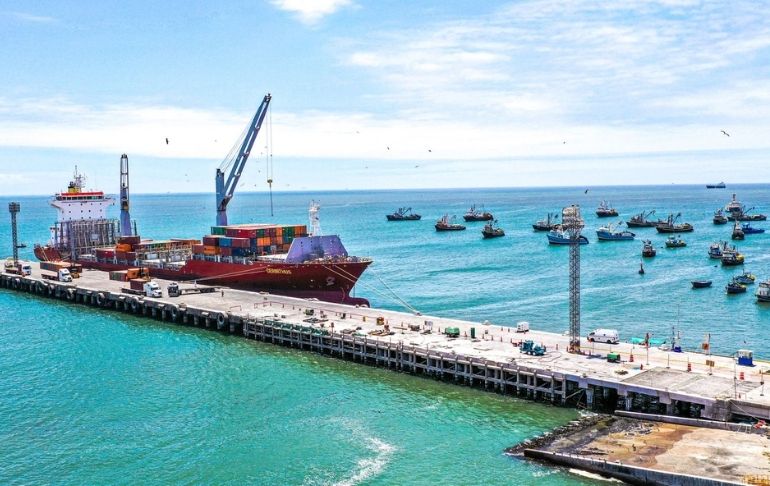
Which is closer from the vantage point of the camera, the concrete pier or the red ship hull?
the concrete pier

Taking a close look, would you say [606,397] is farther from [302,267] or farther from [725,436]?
[302,267]

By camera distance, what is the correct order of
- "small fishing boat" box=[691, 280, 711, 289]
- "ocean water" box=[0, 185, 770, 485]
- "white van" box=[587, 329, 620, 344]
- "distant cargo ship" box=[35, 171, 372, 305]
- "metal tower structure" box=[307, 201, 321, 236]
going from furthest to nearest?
"small fishing boat" box=[691, 280, 711, 289], "metal tower structure" box=[307, 201, 321, 236], "distant cargo ship" box=[35, 171, 372, 305], "white van" box=[587, 329, 620, 344], "ocean water" box=[0, 185, 770, 485]

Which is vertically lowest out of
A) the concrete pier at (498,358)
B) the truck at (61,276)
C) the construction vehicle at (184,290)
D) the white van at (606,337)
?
the concrete pier at (498,358)

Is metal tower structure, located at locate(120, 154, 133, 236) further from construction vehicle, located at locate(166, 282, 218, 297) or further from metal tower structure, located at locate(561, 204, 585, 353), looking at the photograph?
metal tower structure, located at locate(561, 204, 585, 353)

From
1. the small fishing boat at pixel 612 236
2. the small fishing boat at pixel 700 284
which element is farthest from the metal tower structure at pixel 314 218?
the small fishing boat at pixel 612 236

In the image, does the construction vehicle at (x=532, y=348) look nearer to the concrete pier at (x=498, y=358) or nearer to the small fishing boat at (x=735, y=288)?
the concrete pier at (x=498, y=358)

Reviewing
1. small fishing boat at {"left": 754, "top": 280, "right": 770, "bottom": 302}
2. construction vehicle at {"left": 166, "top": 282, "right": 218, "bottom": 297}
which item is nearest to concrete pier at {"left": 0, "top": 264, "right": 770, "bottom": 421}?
construction vehicle at {"left": 166, "top": 282, "right": 218, "bottom": 297}
